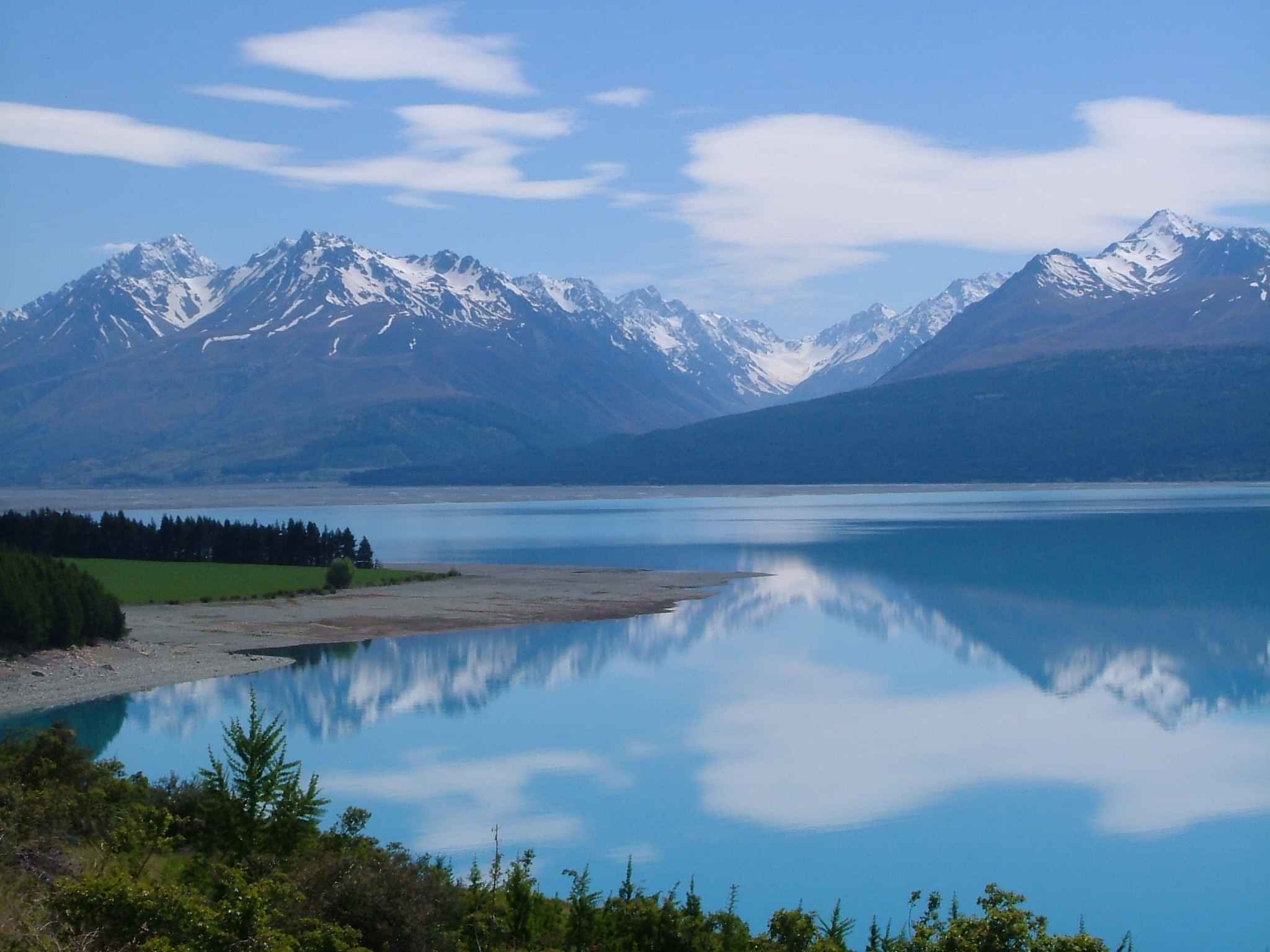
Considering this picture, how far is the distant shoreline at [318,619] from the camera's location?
32.6 metres

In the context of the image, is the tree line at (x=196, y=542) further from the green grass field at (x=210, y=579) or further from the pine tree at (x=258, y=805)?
the pine tree at (x=258, y=805)

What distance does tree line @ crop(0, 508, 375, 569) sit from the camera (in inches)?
Result: 2397

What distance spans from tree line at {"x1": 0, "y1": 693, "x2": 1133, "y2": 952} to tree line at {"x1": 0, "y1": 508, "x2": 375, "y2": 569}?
44.9 m

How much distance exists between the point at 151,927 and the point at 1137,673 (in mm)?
29575

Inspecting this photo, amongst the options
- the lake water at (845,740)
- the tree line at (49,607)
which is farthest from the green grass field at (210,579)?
the lake water at (845,740)

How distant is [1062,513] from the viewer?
10819 centimetres

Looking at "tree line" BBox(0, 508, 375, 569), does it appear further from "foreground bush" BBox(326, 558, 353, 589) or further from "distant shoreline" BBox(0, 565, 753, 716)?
"foreground bush" BBox(326, 558, 353, 589)

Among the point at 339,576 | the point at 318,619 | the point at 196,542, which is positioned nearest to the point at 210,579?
the point at 339,576

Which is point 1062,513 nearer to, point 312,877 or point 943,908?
point 943,908

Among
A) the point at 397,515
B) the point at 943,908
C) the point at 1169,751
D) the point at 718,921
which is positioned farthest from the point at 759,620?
the point at 397,515

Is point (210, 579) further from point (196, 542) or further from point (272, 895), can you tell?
point (272, 895)

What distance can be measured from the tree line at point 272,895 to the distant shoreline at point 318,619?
15.9m

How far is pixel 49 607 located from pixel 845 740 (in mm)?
19463

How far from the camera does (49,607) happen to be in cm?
3453
